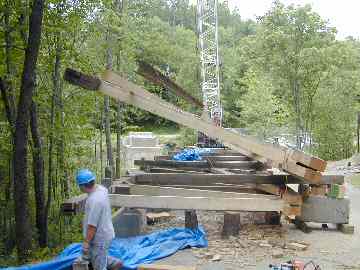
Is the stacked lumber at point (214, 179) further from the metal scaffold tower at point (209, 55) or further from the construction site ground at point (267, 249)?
the metal scaffold tower at point (209, 55)

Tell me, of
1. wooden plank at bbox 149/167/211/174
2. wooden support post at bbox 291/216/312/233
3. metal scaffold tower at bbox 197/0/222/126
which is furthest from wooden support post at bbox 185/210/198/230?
metal scaffold tower at bbox 197/0/222/126

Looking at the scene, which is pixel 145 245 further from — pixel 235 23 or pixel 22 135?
pixel 235 23

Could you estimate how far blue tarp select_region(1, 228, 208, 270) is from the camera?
6.36 meters

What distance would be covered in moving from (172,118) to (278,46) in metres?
14.6

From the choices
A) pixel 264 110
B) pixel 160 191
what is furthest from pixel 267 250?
pixel 264 110

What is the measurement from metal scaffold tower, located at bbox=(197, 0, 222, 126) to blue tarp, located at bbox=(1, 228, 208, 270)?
27879 mm

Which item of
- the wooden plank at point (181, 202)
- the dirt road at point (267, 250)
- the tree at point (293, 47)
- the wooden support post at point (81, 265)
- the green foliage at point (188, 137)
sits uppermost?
the tree at point (293, 47)

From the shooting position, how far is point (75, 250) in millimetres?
7027

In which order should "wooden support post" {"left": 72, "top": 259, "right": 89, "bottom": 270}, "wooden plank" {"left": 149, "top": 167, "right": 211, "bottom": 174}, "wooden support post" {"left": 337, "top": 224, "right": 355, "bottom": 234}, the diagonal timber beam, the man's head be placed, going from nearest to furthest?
the man's head
"wooden support post" {"left": 72, "top": 259, "right": 89, "bottom": 270}
the diagonal timber beam
"wooden support post" {"left": 337, "top": 224, "right": 355, "bottom": 234}
"wooden plank" {"left": 149, "top": 167, "right": 211, "bottom": 174}

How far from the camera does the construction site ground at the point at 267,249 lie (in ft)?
22.5

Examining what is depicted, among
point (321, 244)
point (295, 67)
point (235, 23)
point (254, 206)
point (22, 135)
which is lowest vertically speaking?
point (321, 244)

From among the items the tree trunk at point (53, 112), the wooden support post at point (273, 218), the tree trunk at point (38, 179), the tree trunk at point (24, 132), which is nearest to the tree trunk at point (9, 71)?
the tree trunk at point (38, 179)

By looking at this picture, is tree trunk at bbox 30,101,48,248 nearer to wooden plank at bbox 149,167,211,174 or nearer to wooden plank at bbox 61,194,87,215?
wooden plank at bbox 149,167,211,174

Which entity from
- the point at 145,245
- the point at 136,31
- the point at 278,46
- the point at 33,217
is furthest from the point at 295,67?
the point at 145,245
